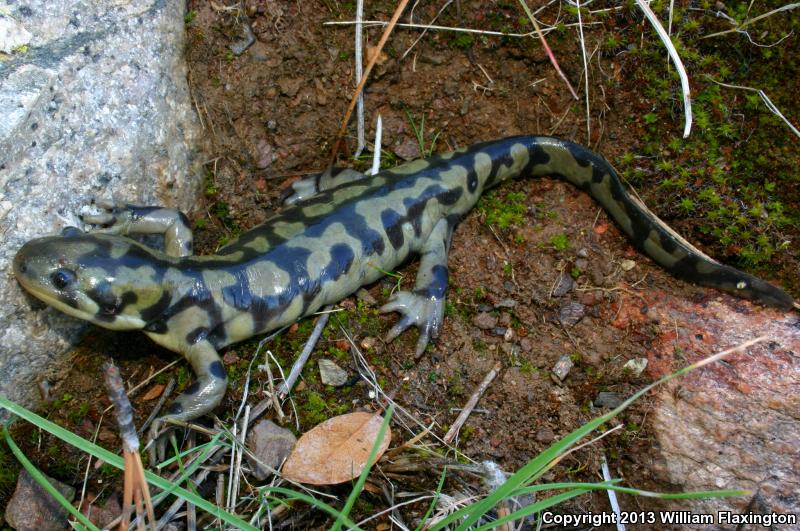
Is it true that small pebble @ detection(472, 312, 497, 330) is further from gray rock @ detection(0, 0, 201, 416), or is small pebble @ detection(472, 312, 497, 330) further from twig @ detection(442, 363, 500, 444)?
gray rock @ detection(0, 0, 201, 416)

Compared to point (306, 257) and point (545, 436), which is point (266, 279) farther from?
point (545, 436)

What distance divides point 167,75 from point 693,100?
390 cm

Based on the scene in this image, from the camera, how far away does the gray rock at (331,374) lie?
4414 millimetres

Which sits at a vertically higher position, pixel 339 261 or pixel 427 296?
pixel 339 261

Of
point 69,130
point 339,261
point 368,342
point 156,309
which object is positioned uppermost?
point 69,130

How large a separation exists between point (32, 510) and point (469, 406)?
8.62 feet

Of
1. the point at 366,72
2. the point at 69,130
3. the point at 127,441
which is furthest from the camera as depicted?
the point at 366,72

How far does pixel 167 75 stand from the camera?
193 inches

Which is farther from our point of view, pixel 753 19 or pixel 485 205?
pixel 485 205

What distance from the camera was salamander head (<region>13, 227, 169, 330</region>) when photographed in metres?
3.94

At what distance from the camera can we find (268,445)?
407cm

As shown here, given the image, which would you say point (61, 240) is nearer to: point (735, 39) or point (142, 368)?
point (142, 368)

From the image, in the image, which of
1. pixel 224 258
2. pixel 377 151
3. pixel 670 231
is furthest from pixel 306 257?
pixel 670 231

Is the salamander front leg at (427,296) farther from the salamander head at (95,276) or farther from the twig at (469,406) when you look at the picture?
the salamander head at (95,276)
